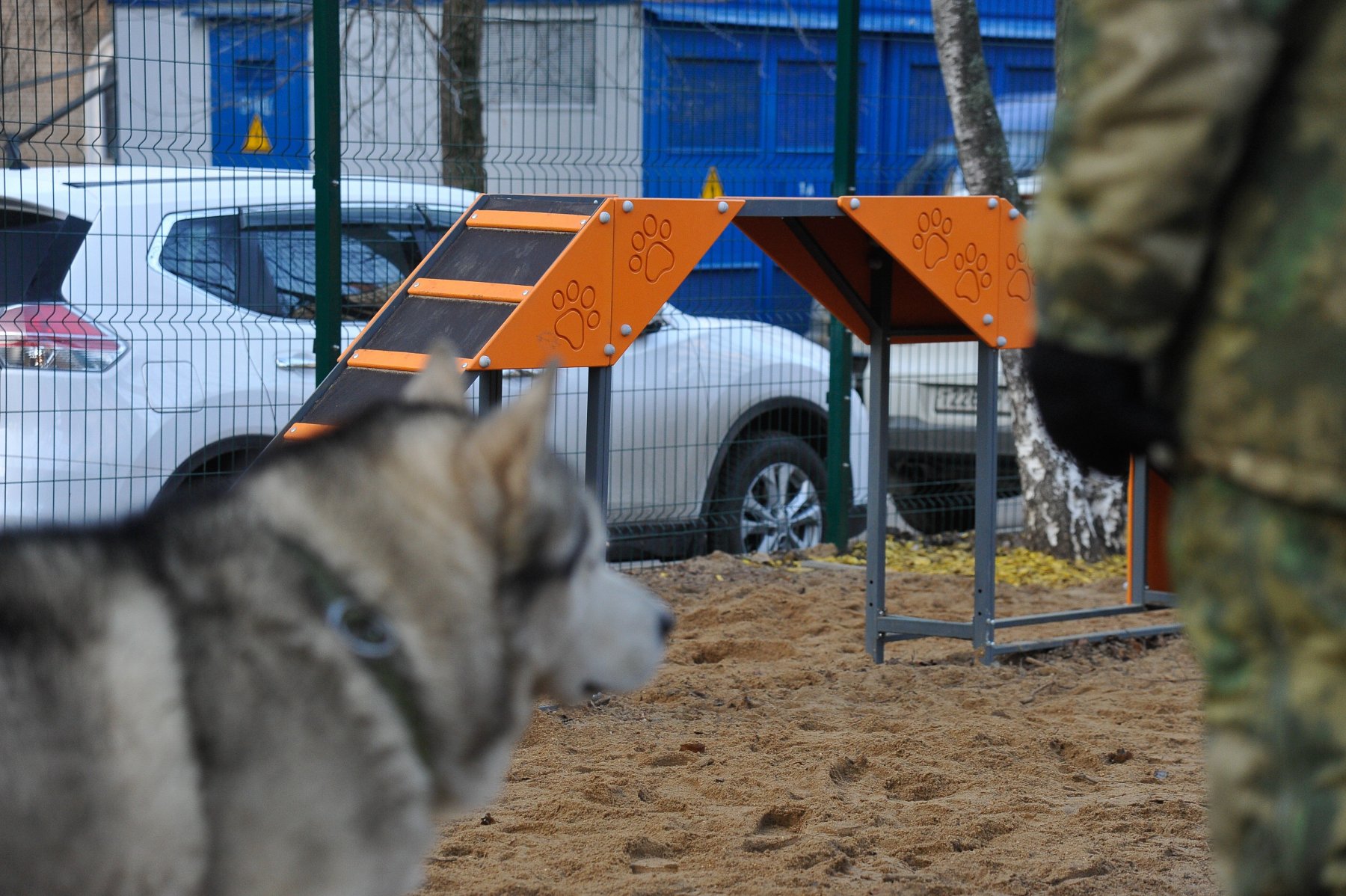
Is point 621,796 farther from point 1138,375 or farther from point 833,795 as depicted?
point 1138,375

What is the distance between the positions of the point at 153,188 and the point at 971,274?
3.56 metres

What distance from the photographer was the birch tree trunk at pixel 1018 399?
8.52 meters

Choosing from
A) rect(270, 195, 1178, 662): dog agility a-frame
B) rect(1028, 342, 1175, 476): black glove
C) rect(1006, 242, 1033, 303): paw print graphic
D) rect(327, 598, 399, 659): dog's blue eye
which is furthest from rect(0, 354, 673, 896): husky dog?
rect(1006, 242, 1033, 303): paw print graphic

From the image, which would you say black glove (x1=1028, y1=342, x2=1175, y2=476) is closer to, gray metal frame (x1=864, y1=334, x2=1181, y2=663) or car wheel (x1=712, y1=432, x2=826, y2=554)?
gray metal frame (x1=864, y1=334, x2=1181, y2=663)

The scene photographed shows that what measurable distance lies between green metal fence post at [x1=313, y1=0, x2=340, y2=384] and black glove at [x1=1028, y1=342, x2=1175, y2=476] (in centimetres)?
527

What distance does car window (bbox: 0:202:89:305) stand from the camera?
5.98 meters

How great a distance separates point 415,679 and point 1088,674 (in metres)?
4.62

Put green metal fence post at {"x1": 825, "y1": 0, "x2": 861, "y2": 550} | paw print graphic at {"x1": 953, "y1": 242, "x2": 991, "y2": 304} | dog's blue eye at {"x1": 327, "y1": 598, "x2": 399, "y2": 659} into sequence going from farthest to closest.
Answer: green metal fence post at {"x1": 825, "y1": 0, "x2": 861, "y2": 550} → paw print graphic at {"x1": 953, "y1": 242, "x2": 991, "y2": 304} → dog's blue eye at {"x1": 327, "y1": 598, "x2": 399, "y2": 659}

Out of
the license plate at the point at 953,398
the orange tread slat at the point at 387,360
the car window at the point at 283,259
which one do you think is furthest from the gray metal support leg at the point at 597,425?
the license plate at the point at 953,398

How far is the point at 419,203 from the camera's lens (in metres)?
7.07

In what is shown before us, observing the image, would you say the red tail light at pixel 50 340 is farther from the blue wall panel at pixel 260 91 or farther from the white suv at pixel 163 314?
the blue wall panel at pixel 260 91

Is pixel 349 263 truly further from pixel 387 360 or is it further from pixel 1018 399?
pixel 1018 399

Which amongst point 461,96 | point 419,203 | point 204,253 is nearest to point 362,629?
point 204,253

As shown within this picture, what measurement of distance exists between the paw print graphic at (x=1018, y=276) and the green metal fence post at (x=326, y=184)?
9.97 ft
